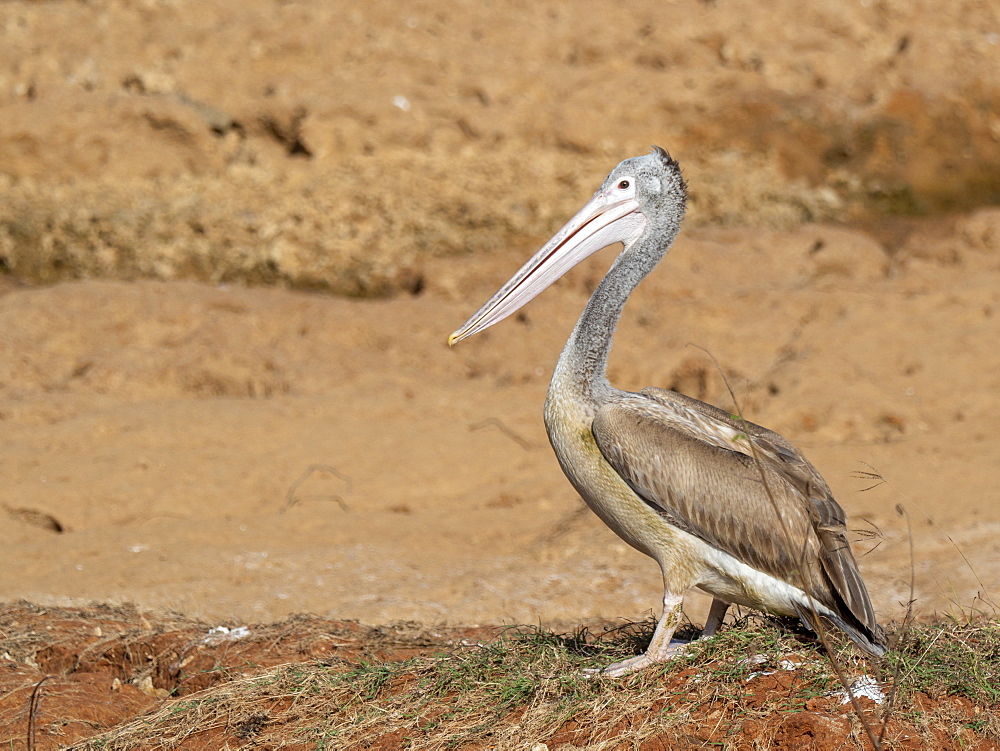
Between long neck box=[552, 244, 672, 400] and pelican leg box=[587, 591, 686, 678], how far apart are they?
2.50ft

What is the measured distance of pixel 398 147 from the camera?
12.0m

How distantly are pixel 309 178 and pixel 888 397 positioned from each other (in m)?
6.45

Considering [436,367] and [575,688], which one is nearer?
[575,688]

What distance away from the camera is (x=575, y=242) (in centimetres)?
421

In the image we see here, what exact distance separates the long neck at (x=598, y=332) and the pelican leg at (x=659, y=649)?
2.50ft

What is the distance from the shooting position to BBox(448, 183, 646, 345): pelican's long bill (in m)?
4.18

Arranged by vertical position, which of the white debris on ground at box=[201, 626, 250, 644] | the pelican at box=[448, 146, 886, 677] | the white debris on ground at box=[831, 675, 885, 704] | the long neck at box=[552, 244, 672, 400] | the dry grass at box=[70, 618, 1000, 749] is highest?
the long neck at box=[552, 244, 672, 400]

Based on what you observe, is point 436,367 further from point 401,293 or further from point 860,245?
point 860,245

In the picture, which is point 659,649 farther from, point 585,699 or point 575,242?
point 575,242

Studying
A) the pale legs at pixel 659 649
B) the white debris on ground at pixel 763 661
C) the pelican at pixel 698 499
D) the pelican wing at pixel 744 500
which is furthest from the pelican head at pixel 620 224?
the white debris on ground at pixel 763 661

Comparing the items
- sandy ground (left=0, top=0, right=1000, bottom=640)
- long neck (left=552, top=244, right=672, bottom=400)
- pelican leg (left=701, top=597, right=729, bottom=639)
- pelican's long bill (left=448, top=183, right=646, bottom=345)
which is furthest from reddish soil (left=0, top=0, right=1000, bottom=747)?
pelican's long bill (left=448, top=183, right=646, bottom=345)

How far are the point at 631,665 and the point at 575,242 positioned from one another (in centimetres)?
160

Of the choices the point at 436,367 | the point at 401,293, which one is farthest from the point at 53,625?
the point at 401,293

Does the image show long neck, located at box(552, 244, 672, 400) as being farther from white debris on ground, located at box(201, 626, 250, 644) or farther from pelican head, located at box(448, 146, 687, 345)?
white debris on ground, located at box(201, 626, 250, 644)
